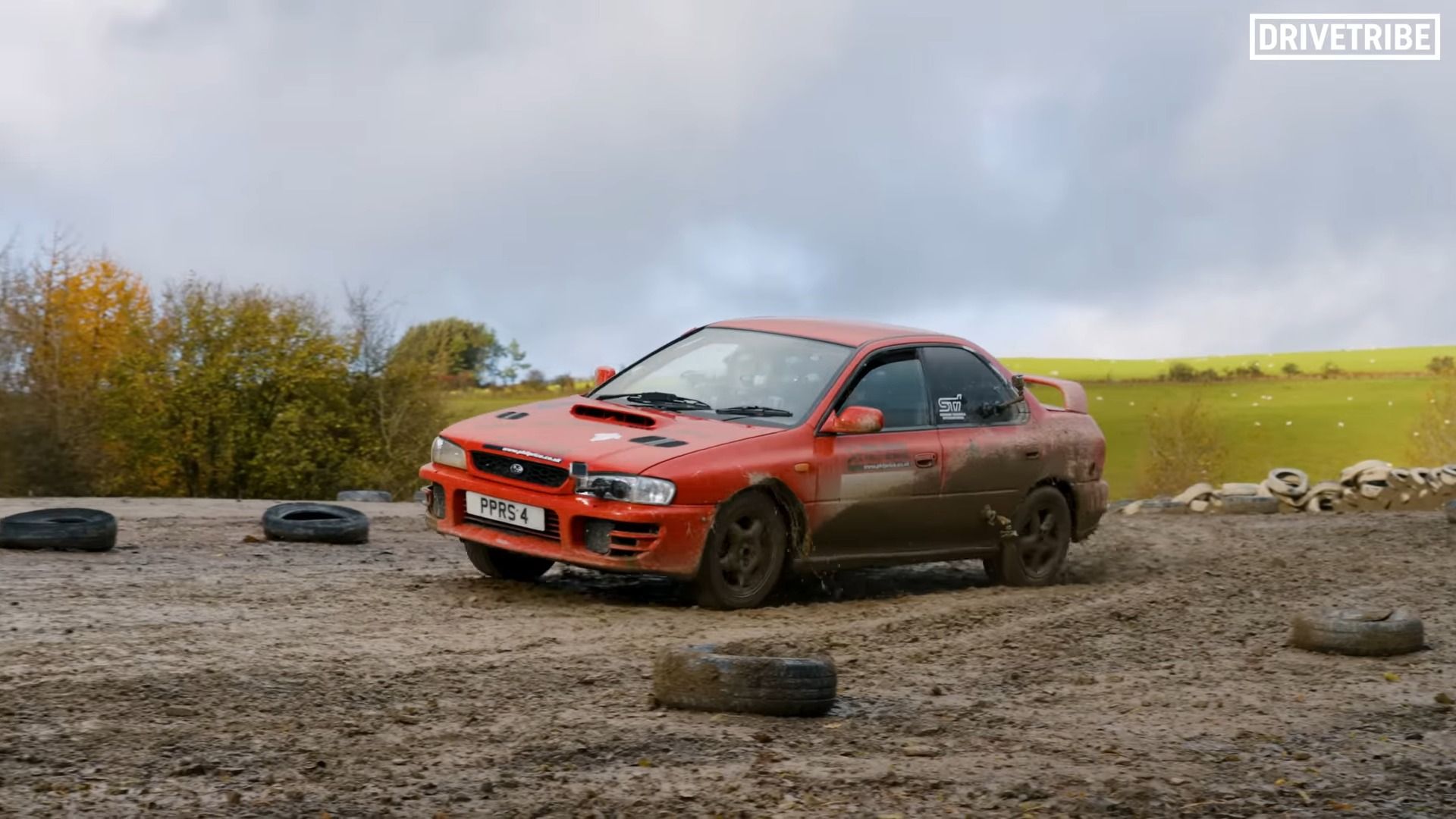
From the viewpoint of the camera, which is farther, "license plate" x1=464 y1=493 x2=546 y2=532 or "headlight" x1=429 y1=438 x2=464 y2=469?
"headlight" x1=429 y1=438 x2=464 y2=469

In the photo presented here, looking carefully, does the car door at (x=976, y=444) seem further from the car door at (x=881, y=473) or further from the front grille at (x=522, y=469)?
the front grille at (x=522, y=469)

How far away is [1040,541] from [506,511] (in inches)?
158

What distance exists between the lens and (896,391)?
1063 centimetres

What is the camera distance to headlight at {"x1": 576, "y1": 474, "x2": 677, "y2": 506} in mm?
9148

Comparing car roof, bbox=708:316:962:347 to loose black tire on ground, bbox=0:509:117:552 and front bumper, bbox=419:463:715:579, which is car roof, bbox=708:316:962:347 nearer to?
front bumper, bbox=419:463:715:579

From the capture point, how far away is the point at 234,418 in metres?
45.5

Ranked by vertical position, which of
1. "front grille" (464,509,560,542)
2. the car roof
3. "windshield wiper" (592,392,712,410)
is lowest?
"front grille" (464,509,560,542)

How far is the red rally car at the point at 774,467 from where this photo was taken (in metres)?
9.28

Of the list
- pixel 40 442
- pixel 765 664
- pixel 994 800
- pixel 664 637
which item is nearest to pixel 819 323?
pixel 664 637

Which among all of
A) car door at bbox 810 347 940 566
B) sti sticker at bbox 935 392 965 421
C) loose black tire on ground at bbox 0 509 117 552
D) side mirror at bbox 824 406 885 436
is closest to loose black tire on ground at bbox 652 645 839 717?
car door at bbox 810 347 940 566

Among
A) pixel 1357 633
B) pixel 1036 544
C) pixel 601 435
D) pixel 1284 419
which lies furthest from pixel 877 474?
pixel 1284 419

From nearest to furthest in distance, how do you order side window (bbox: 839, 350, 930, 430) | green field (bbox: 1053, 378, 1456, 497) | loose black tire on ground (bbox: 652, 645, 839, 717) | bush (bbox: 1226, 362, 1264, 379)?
loose black tire on ground (bbox: 652, 645, 839, 717), side window (bbox: 839, 350, 930, 430), green field (bbox: 1053, 378, 1456, 497), bush (bbox: 1226, 362, 1264, 379)

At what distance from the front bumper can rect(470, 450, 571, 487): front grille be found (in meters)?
0.06

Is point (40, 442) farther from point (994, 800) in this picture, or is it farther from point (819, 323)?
point (994, 800)
